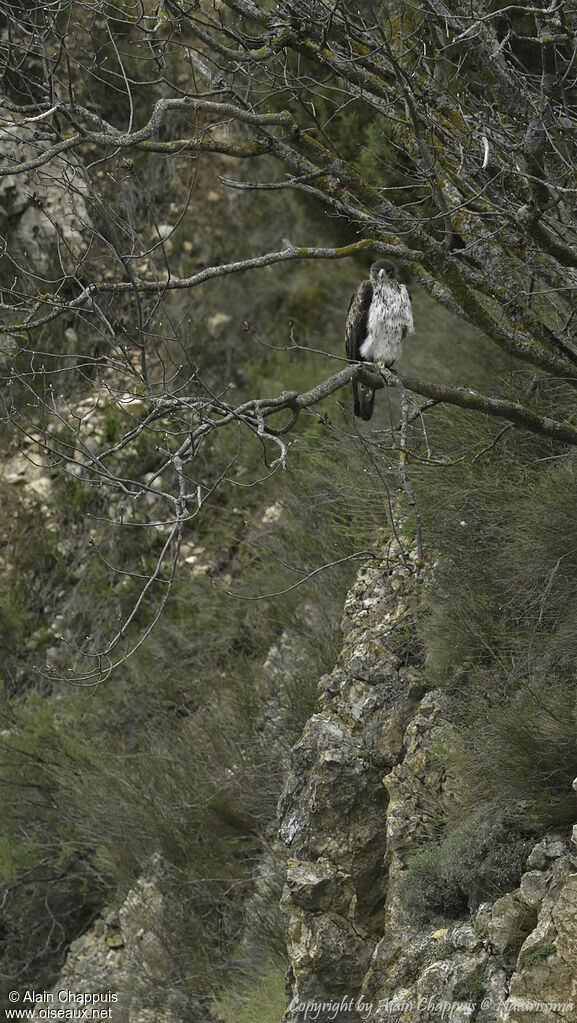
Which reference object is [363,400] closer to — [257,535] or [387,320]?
[387,320]

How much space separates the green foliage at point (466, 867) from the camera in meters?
4.04

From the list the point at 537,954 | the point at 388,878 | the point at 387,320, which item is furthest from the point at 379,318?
the point at 537,954

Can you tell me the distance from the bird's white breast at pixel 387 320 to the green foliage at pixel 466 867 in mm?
2641

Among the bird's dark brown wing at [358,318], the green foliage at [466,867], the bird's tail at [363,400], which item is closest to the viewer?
the green foliage at [466,867]

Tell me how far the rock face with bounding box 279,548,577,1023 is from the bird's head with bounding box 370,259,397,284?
158 centimetres

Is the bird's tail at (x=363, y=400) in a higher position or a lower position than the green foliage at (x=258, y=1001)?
higher

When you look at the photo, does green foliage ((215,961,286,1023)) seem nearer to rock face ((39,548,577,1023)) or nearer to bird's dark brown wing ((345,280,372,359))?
rock face ((39,548,577,1023))

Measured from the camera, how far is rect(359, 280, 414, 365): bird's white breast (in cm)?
564

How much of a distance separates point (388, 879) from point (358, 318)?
9.85ft

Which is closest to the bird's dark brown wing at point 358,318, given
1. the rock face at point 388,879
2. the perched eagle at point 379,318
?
the perched eagle at point 379,318

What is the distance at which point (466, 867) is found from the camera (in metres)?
4.12

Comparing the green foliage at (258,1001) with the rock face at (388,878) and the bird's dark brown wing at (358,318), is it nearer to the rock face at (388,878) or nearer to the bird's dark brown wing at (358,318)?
the rock face at (388,878)

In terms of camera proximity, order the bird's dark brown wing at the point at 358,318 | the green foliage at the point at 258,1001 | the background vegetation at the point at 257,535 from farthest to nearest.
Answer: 1. the green foliage at the point at 258,1001
2. the bird's dark brown wing at the point at 358,318
3. the background vegetation at the point at 257,535

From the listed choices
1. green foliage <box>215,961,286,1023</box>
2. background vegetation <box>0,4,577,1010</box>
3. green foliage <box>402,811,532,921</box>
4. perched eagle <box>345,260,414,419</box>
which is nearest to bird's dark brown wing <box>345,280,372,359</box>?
perched eagle <box>345,260,414,419</box>
